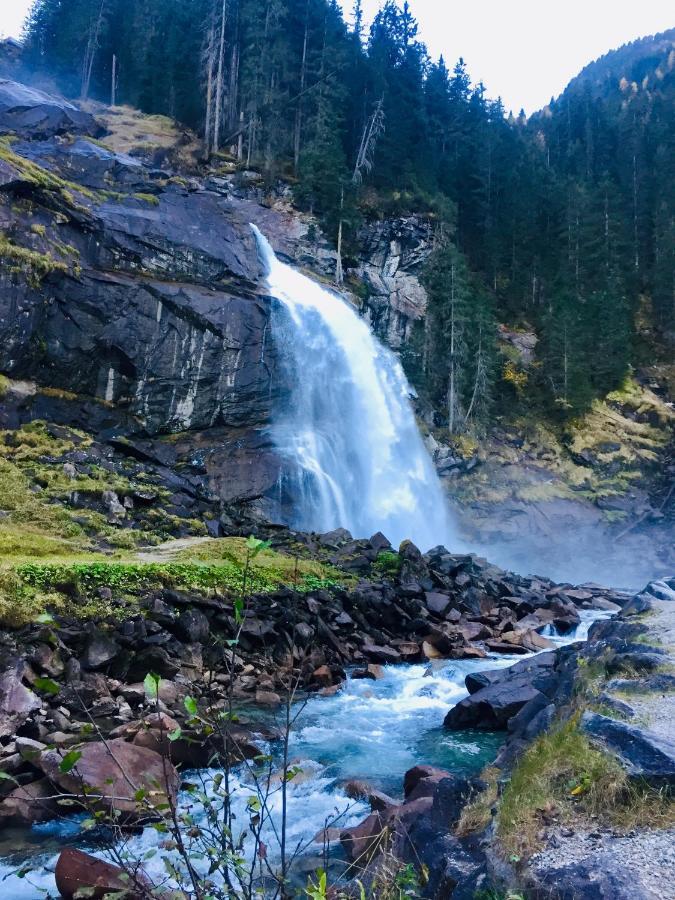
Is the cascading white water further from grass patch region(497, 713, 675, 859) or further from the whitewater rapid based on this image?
grass patch region(497, 713, 675, 859)

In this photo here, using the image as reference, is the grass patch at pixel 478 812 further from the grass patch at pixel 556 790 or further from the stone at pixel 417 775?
the stone at pixel 417 775

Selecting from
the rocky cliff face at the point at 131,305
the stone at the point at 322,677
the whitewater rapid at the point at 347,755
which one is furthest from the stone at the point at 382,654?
the rocky cliff face at the point at 131,305

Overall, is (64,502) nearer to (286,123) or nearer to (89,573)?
(89,573)

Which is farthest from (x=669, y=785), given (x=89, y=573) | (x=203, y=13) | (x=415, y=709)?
(x=203, y=13)

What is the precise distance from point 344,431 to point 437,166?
30.6 metres

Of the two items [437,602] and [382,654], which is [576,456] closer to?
[437,602]

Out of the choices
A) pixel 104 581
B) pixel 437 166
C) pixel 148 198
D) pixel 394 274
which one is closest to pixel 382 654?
pixel 104 581

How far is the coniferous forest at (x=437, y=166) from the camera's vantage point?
38.2m

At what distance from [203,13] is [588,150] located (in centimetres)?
3516

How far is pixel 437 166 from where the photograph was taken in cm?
4875

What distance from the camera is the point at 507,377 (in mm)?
39406

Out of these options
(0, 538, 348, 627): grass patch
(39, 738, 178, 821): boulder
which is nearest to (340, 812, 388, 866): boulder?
(39, 738, 178, 821): boulder

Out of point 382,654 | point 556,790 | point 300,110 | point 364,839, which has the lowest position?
point 382,654

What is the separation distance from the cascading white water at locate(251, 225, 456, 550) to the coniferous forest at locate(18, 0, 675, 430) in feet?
19.0
